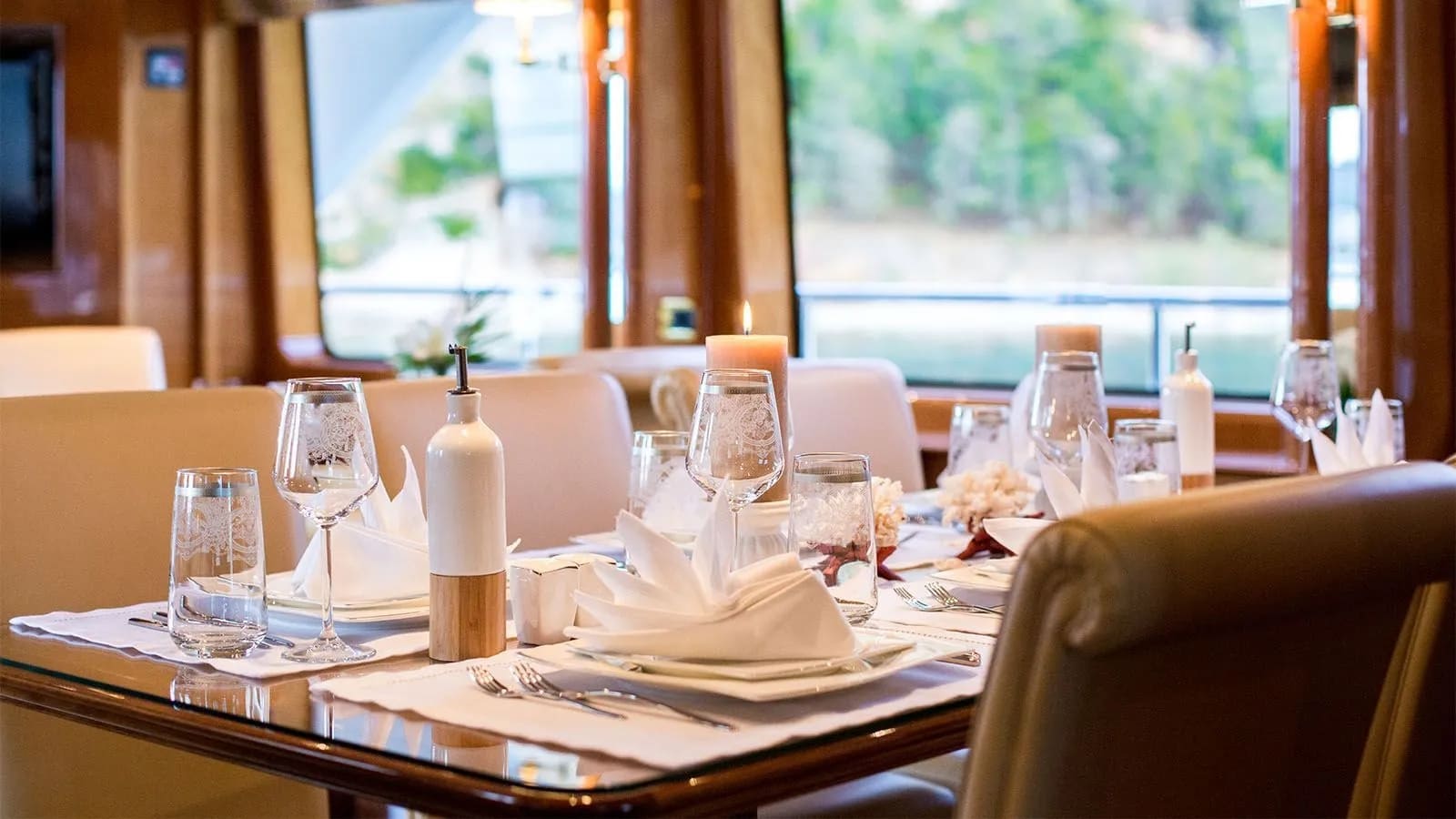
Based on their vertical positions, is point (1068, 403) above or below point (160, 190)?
below

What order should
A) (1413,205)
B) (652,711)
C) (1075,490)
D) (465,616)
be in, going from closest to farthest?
(652,711)
(465,616)
(1075,490)
(1413,205)

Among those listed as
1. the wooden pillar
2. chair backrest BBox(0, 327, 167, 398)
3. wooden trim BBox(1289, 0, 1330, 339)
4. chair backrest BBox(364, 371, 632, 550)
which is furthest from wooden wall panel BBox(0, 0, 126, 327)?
the wooden pillar

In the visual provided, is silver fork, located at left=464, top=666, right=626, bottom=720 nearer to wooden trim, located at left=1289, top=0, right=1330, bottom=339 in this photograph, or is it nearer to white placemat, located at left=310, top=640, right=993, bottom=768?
white placemat, located at left=310, top=640, right=993, bottom=768

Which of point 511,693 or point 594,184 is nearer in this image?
point 511,693

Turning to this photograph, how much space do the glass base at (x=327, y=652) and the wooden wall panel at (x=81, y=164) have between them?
5.78m

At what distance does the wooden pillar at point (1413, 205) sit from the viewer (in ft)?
11.5

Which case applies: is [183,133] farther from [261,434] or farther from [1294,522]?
[1294,522]

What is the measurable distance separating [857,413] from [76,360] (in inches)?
77.3

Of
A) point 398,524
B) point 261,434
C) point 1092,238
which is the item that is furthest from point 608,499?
point 1092,238

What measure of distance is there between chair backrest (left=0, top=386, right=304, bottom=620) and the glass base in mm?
536

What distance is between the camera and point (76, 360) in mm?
3781

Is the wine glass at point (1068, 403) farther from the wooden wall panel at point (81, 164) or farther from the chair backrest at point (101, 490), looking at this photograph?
the wooden wall panel at point (81, 164)

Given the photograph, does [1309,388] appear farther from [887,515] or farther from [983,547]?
[887,515]

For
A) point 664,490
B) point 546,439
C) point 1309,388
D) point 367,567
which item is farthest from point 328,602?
point 1309,388
